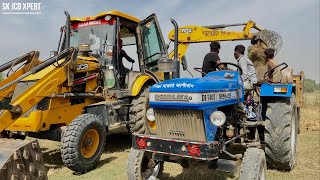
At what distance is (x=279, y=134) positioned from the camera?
4.84 metres

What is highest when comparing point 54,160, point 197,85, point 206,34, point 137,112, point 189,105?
point 206,34

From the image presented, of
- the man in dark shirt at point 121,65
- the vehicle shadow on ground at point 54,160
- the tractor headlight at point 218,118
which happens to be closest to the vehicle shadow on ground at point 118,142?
the vehicle shadow on ground at point 54,160

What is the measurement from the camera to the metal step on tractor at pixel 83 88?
520cm

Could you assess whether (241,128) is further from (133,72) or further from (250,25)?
(250,25)

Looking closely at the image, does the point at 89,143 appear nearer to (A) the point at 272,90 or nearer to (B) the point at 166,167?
(B) the point at 166,167

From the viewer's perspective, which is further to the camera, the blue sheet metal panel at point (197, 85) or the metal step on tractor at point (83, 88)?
the metal step on tractor at point (83, 88)

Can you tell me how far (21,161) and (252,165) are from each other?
7.98 feet

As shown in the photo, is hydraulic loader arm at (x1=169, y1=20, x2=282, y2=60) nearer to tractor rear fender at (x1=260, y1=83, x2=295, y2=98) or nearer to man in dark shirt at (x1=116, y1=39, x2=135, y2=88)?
man in dark shirt at (x1=116, y1=39, x2=135, y2=88)

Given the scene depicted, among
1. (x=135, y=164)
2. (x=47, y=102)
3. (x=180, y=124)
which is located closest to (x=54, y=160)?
(x=47, y=102)

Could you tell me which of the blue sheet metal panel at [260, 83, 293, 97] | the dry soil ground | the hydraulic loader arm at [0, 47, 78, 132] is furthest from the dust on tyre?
the blue sheet metal panel at [260, 83, 293, 97]

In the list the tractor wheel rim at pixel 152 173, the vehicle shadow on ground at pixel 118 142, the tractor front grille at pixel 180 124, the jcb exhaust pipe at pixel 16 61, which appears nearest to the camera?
the tractor front grille at pixel 180 124

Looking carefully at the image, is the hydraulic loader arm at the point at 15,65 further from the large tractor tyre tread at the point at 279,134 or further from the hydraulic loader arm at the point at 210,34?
the large tractor tyre tread at the point at 279,134

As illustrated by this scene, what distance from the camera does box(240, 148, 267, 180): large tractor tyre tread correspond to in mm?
3547

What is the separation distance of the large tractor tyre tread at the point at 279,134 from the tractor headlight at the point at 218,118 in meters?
1.68
